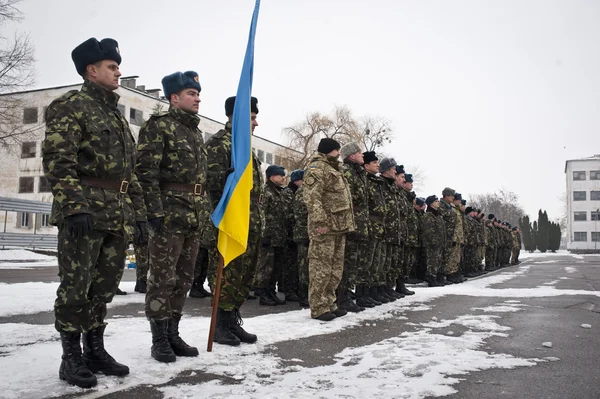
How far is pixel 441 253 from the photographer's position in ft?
40.5

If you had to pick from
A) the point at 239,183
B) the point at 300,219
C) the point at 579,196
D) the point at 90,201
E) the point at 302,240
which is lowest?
the point at 302,240

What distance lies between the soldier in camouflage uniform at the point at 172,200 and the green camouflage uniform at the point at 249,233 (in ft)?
1.60

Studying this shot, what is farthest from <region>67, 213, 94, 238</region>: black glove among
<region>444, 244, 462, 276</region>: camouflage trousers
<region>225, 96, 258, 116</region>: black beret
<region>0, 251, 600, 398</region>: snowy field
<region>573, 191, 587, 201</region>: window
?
<region>573, 191, 587, 201</region>: window

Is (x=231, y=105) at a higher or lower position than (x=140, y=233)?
higher

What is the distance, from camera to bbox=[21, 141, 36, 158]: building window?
40.8 m

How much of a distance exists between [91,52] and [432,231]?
361 inches

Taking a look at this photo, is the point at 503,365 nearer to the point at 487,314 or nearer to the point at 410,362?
the point at 410,362

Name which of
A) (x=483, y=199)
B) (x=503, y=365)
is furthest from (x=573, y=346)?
(x=483, y=199)

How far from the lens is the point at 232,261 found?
4.92 m

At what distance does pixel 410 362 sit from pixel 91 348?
7.69 feet

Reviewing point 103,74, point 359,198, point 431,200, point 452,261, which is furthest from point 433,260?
point 103,74

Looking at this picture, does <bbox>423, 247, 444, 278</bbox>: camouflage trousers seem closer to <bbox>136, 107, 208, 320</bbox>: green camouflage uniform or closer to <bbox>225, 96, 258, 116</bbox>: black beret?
<bbox>225, 96, 258, 116</bbox>: black beret

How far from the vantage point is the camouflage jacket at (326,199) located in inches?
253

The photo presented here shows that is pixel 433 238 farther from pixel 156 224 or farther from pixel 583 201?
pixel 583 201
